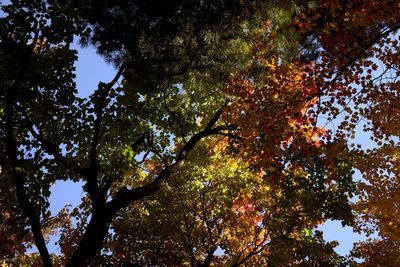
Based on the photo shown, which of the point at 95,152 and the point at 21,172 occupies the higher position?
the point at 95,152

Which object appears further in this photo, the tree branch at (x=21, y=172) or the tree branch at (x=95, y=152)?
the tree branch at (x=95, y=152)

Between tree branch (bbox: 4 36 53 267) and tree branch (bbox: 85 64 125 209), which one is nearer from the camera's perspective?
tree branch (bbox: 4 36 53 267)

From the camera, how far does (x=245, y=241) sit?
17094 millimetres

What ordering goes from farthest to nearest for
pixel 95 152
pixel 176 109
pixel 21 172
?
pixel 176 109, pixel 95 152, pixel 21 172

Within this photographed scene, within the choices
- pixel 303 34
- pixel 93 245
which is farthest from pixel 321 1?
pixel 93 245

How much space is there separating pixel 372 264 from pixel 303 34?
16.3 meters

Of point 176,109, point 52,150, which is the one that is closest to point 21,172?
point 52,150

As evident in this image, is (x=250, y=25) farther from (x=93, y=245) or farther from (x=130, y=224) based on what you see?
(x=130, y=224)

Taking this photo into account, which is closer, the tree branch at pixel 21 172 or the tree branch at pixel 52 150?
the tree branch at pixel 21 172

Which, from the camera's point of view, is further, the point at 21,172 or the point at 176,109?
the point at 176,109

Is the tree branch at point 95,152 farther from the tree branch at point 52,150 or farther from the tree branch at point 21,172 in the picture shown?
the tree branch at point 21,172

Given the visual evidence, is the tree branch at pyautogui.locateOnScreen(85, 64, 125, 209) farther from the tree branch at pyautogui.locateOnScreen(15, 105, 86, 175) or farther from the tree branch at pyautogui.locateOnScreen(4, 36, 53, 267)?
the tree branch at pyautogui.locateOnScreen(4, 36, 53, 267)

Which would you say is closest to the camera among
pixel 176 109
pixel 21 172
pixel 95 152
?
pixel 21 172

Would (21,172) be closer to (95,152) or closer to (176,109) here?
(95,152)
